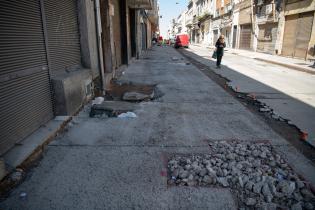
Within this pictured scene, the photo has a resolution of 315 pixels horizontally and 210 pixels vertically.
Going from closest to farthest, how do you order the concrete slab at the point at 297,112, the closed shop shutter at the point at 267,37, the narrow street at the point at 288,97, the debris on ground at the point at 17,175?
the debris on ground at the point at 17,175 < the concrete slab at the point at 297,112 < the narrow street at the point at 288,97 < the closed shop shutter at the point at 267,37

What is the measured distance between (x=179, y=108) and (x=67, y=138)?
281 cm

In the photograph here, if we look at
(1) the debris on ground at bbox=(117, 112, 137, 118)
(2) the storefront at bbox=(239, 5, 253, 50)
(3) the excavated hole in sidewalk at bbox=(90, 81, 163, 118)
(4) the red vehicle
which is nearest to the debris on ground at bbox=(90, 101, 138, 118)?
(3) the excavated hole in sidewalk at bbox=(90, 81, 163, 118)

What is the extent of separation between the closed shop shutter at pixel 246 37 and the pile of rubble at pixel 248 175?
27558 mm

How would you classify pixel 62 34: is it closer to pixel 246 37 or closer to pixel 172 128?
pixel 172 128

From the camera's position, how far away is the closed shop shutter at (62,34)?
4770mm

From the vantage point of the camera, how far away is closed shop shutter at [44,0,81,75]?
4770 millimetres

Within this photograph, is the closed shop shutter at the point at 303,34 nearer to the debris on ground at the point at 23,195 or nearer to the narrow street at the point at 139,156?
the narrow street at the point at 139,156

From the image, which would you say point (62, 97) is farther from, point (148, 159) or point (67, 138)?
point (148, 159)

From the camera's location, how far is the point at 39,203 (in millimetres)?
2686

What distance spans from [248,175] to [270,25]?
2406 cm

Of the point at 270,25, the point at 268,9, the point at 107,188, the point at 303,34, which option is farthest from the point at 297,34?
the point at 107,188

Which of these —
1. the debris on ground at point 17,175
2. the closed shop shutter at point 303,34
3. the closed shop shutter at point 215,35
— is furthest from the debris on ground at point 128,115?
the closed shop shutter at point 215,35

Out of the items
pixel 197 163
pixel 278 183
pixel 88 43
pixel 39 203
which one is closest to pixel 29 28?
pixel 88 43

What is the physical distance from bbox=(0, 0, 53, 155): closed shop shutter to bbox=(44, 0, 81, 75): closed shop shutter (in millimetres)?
345
